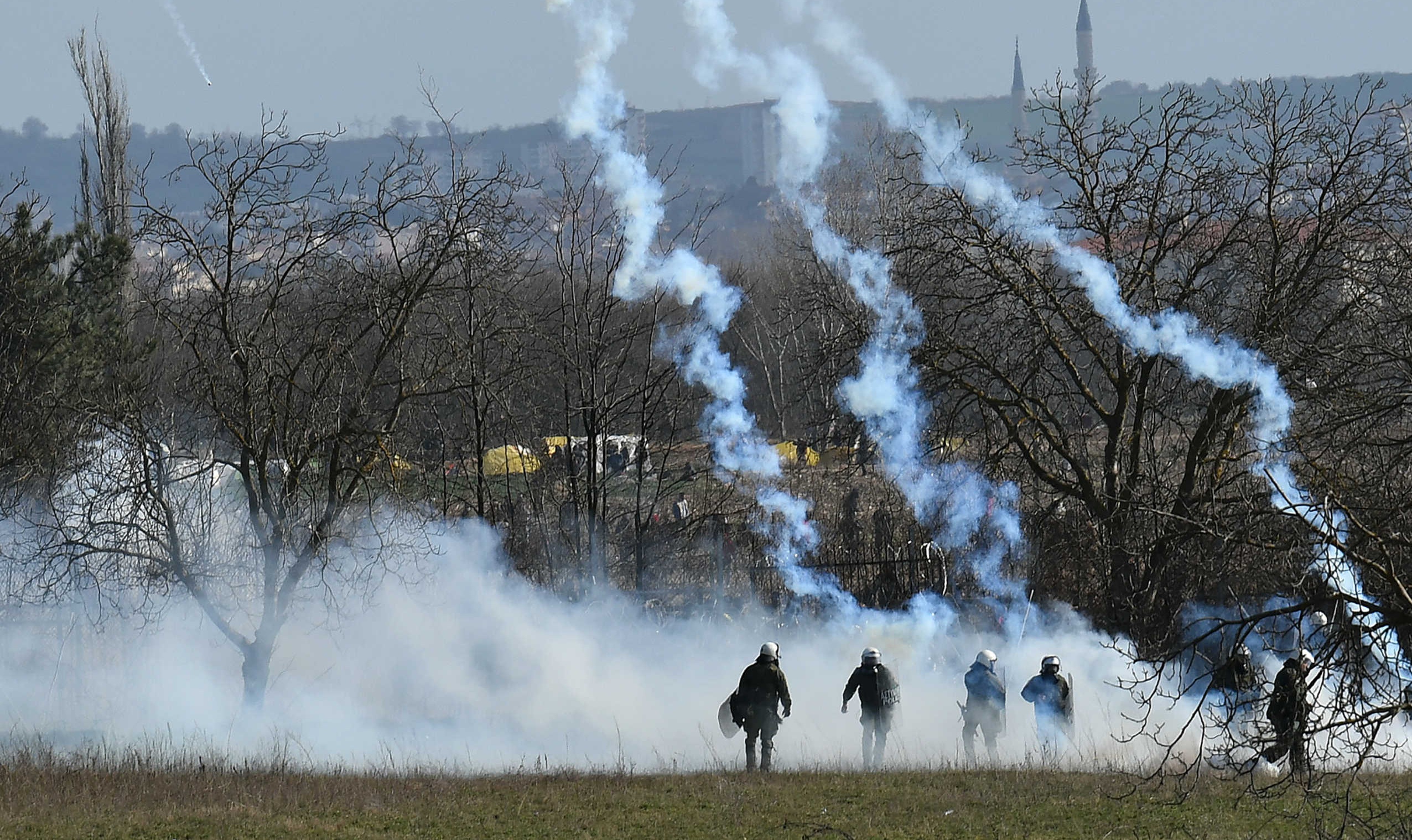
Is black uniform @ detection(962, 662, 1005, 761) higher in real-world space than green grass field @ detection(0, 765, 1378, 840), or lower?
higher

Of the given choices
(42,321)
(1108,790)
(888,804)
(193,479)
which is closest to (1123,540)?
(1108,790)

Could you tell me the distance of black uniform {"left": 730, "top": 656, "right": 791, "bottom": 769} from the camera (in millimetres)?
15453

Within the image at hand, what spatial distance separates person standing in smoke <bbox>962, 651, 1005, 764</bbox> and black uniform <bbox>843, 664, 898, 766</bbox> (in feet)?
2.85

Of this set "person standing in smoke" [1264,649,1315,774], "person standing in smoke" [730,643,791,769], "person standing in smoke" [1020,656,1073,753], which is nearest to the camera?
"person standing in smoke" [1264,649,1315,774]

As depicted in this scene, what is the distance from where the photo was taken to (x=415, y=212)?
63.1ft

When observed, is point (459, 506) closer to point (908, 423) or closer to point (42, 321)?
point (42, 321)

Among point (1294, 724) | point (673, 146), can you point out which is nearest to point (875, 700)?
point (1294, 724)

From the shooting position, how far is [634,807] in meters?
13.2

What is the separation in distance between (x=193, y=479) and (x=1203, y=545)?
1371 centimetres

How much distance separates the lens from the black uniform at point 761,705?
50.7 ft

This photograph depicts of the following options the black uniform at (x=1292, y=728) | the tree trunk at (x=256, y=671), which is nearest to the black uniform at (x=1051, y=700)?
the black uniform at (x=1292, y=728)

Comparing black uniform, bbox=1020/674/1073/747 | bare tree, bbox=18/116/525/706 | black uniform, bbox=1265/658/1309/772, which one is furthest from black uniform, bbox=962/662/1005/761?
bare tree, bbox=18/116/525/706

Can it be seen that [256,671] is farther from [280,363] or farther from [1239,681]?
[1239,681]

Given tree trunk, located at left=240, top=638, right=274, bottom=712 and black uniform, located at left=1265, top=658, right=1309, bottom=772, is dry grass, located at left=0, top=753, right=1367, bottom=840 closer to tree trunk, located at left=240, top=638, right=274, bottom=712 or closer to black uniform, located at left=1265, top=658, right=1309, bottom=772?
black uniform, located at left=1265, top=658, right=1309, bottom=772
